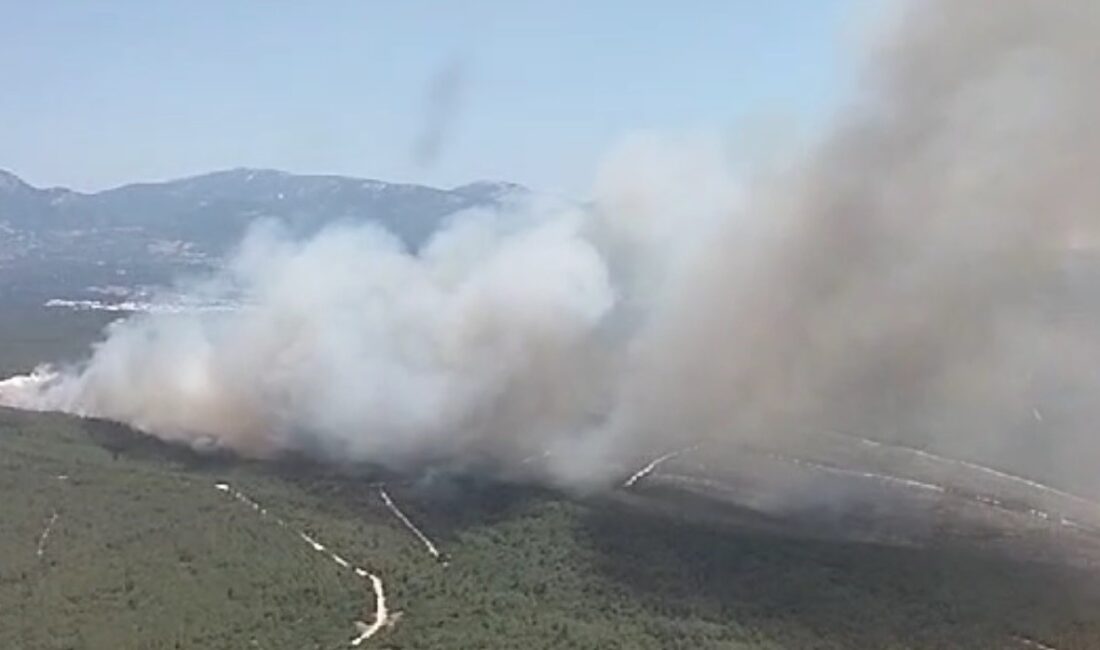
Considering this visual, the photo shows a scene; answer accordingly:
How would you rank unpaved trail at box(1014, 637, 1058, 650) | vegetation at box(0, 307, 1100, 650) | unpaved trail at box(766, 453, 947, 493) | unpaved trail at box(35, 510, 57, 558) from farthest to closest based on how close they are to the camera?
unpaved trail at box(766, 453, 947, 493), unpaved trail at box(35, 510, 57, 558), vegetation at box(0, 307, 1100, 650), unpaved trail at box(1014, 637, 1058, 650)

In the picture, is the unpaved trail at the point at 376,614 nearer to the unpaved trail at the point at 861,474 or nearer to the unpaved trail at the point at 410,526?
the unpaved trail at the point at 410,526

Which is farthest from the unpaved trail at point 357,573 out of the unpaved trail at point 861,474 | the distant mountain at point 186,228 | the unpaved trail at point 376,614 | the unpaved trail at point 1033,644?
the distant mountain at point 186,228

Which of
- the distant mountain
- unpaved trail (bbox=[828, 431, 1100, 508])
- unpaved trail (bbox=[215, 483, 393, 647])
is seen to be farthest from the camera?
the distant mountain

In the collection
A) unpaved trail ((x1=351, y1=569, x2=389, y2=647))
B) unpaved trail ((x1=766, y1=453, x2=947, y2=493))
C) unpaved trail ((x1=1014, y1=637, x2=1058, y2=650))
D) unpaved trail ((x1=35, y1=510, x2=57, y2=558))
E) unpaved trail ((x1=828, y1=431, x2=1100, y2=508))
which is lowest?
unpaved trail ((x1=35, y1=510, x2=57, y2=558))

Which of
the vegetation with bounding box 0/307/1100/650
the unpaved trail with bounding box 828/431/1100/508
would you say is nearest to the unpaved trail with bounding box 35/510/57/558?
the vegetation with bounding box 0/307/1100/650

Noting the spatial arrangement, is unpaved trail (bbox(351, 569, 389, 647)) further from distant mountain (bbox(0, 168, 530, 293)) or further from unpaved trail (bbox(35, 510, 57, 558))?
distant mountain (bbox(0, 168, 530, 293))

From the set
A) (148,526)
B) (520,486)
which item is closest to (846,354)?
(520,486)

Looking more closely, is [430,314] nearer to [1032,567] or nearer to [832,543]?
[832,543]

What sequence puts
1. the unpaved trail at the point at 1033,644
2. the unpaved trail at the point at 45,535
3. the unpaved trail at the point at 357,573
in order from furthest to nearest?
the unpaved trail at the point at 45,535, the unpaved trail at the point at 357,573, the unpaved trail at the point at 1033,644

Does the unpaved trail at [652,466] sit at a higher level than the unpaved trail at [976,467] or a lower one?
lower
